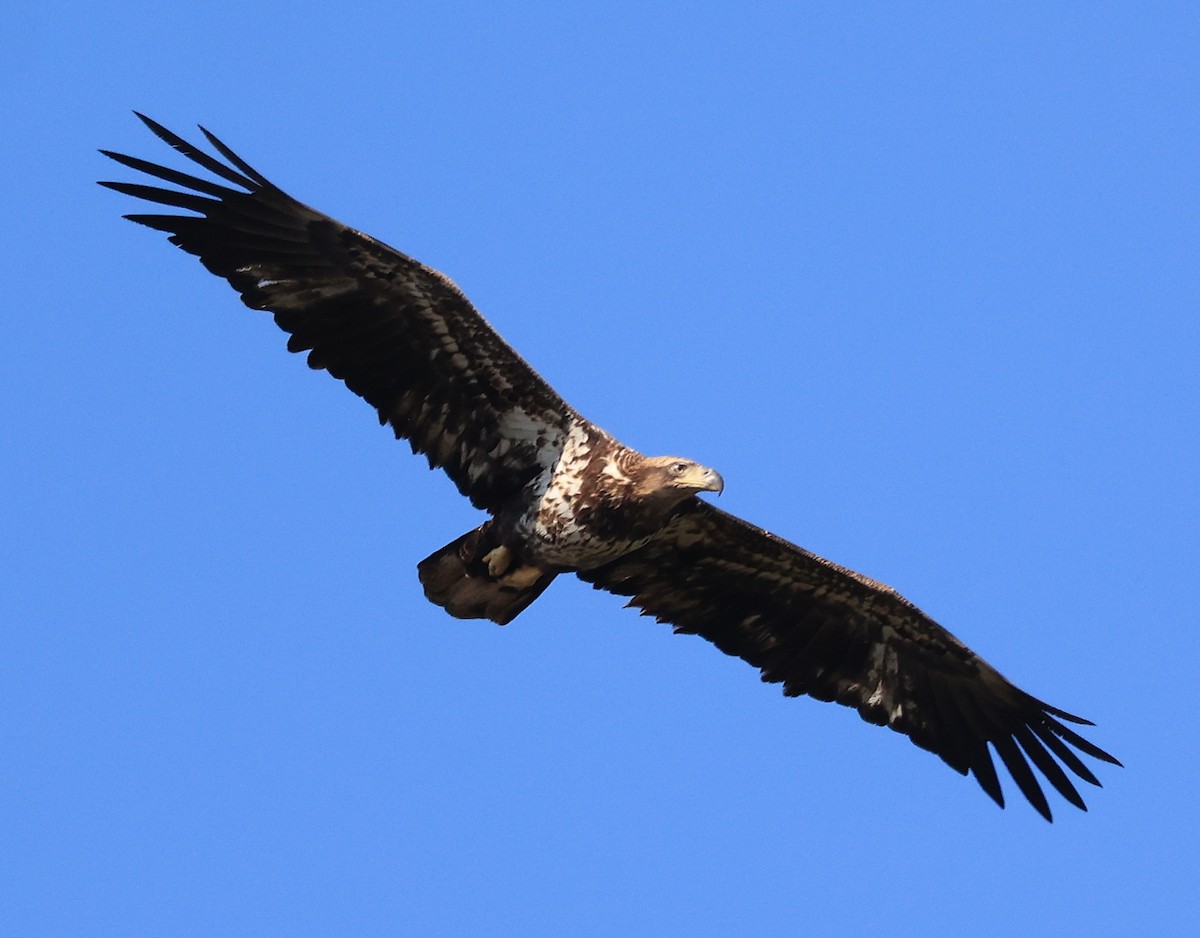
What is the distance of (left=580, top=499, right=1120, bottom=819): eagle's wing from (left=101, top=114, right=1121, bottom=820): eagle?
0.05 feet

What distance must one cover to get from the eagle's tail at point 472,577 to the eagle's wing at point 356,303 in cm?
59

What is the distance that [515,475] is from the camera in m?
14.8

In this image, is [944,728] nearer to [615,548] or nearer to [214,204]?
[615,548]

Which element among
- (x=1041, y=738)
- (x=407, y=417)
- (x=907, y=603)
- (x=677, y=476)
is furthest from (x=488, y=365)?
(x=1041, y=738)

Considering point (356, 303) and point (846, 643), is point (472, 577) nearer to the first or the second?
point (356, 303)

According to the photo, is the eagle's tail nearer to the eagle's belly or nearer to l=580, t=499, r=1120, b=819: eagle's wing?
the eagle's belly

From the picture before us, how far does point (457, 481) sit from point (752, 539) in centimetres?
228

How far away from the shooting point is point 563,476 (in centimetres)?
1456

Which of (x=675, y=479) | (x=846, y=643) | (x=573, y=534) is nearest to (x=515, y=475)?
(x=573, y=534)

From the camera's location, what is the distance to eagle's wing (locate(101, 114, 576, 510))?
14.2 metres

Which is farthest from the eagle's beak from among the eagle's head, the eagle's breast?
the eagle's breast

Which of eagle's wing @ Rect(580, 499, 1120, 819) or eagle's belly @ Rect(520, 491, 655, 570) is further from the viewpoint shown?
eagle's wing @ Rect(580, 499, 1120, 819)

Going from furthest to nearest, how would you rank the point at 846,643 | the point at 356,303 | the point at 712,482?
the point at 846,643 < the point at 356,303 < the point at 712,482

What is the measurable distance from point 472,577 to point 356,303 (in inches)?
84.0
